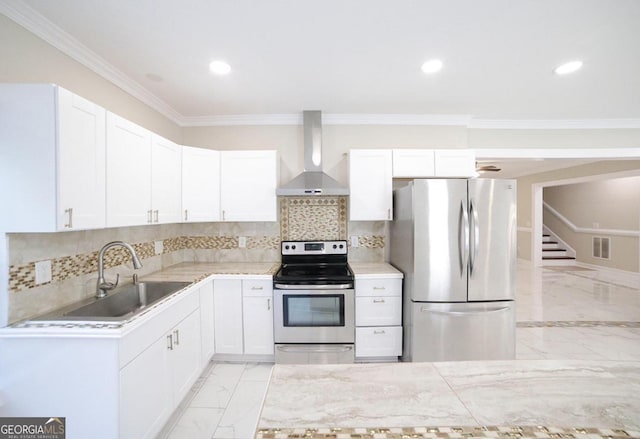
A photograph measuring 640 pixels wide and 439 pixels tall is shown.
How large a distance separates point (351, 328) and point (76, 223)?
2.23m

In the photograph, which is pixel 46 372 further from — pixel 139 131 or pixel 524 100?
pixel 524 100

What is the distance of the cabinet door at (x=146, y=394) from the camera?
146 centimetres

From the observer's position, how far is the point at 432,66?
2160mm

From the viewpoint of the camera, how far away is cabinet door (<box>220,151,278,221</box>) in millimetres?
2932

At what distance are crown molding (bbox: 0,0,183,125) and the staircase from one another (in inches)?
362

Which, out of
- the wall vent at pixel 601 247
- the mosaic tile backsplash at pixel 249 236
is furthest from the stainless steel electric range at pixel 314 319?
the wall vent at pixel 601 247

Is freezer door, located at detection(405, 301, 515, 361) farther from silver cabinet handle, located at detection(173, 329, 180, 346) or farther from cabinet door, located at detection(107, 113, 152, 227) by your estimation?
cabinet door, located at detection(107, 113, 152, 227)

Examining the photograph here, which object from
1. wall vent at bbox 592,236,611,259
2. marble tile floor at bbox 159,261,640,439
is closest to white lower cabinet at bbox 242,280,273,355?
marble tile floor at bbox 159,261,640,439

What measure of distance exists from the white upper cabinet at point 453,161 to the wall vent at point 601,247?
20.8 feet

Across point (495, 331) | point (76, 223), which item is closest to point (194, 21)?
point (76, 223)

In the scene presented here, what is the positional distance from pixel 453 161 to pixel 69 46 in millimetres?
3354

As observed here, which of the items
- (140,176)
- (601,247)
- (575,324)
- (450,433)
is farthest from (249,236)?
(601,247)

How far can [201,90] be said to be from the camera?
257 cm

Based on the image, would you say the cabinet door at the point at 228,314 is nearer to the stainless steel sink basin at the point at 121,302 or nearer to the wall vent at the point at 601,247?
the stainless steel sink basin at the point at 121,302
